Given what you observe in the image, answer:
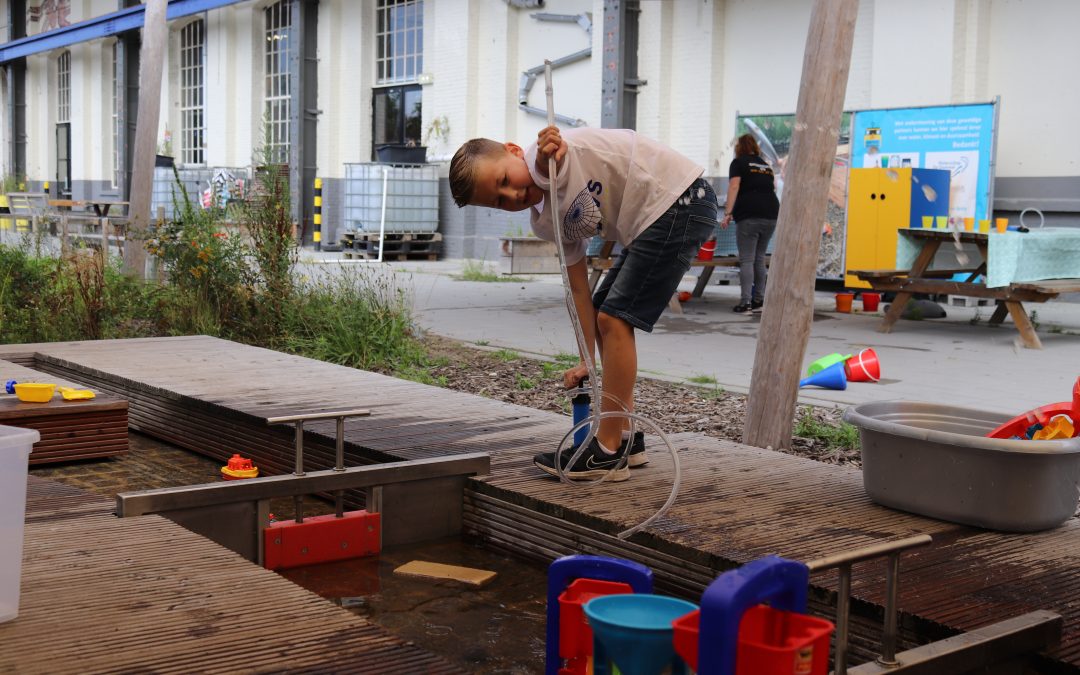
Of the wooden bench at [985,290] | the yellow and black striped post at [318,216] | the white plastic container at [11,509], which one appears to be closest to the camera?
the white plastic container at [11,509]

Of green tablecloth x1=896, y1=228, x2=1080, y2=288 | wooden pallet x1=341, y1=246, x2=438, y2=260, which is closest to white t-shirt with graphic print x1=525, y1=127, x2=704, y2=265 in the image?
green tablecloth x1=896, y1=228, x2=1080, y2=288

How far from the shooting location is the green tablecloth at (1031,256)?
938 cm

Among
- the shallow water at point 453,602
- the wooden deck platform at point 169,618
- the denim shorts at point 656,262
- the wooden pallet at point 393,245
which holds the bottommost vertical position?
the shallow water at point 453,602

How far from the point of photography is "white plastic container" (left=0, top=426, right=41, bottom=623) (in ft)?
7.88

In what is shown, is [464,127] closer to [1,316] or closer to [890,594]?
[1,316]

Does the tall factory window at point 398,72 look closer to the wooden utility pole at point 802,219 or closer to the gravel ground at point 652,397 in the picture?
the gravel ground at point 652,397

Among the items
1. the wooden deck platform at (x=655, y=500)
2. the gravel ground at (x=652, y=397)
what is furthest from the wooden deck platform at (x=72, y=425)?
the gravel ground at (x=652, y=397)

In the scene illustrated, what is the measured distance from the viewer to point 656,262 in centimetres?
387

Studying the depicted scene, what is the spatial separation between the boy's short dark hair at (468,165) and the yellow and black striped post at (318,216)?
62.8 ft

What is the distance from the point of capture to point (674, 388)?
7.09 meters

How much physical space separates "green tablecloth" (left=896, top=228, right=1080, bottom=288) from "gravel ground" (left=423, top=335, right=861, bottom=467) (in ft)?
12.0

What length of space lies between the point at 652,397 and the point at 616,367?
9.46ft

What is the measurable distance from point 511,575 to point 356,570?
0.53 meters

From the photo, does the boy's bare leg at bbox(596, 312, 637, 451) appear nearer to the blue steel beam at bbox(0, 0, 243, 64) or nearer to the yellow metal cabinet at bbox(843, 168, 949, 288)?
the yellow metal cabinet at bbox(843, 168, 949, 288)
